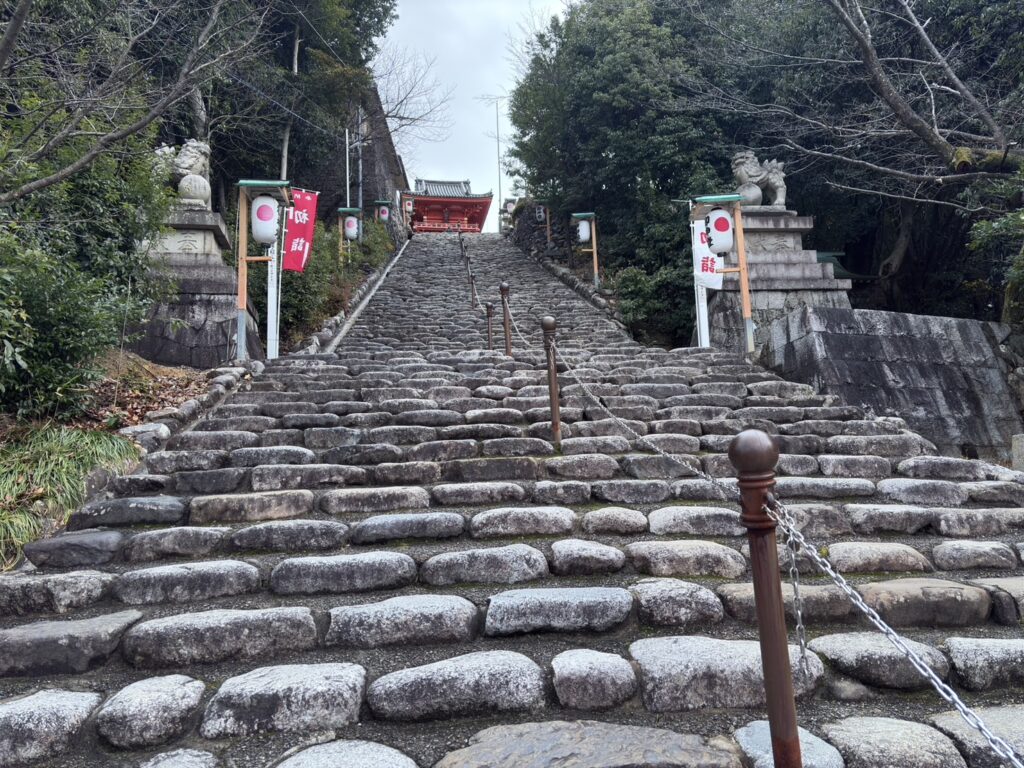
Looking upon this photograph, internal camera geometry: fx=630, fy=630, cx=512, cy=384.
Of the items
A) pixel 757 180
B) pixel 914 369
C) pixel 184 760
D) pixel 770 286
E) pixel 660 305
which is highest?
pixel 757 180

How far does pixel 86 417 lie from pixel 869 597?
4.72 m

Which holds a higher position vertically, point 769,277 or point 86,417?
point 769,277

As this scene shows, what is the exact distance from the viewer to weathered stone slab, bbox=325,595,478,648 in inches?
92.0

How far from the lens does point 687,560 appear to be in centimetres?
283

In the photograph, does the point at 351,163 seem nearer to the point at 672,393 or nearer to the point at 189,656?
the point at 672,393

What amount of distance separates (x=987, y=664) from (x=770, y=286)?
795cm

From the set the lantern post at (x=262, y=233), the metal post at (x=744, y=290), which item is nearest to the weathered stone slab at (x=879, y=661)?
the metal post at (x=744, y=290)

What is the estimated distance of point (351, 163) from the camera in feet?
70.0

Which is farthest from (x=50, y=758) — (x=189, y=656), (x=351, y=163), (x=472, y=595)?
(x=351, y=163)

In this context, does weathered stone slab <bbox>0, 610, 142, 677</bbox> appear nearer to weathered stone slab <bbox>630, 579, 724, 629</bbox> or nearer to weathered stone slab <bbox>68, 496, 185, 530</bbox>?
weathered stone slab <bbox>68, 496, 185, 530</bbox>

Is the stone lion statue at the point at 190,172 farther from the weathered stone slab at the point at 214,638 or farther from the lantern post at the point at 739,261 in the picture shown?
the weathered stone slab at the point at 214,638

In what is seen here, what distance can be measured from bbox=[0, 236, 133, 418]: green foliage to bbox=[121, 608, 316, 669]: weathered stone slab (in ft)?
8.18

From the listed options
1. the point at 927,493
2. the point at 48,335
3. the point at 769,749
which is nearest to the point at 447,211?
the point at 48,335

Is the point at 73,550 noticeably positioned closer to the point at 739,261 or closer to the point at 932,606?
the point at 932,606
